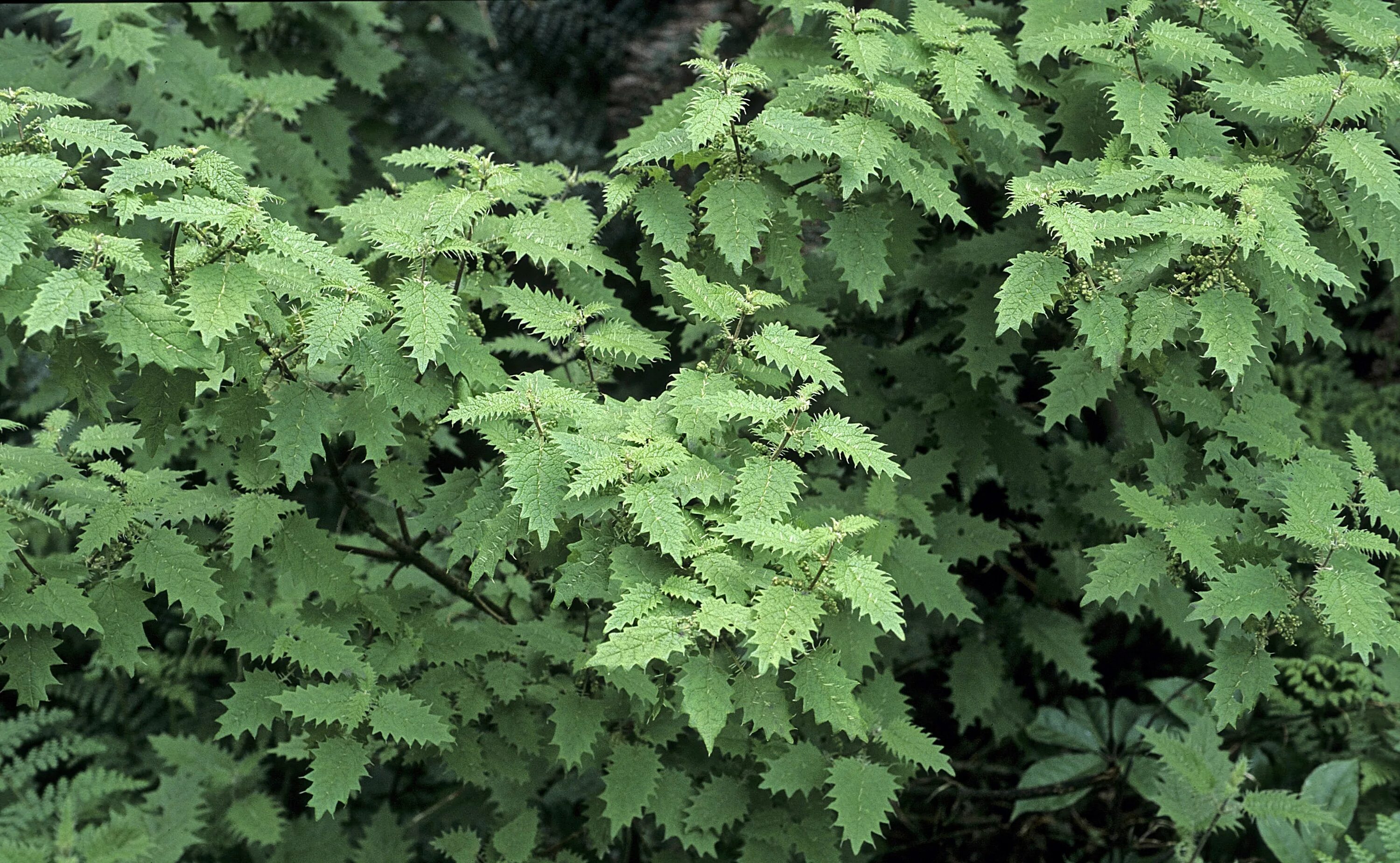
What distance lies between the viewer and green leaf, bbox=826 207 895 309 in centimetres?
200

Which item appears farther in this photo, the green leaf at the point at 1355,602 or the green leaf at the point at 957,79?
the green leaf at the point at 957,79

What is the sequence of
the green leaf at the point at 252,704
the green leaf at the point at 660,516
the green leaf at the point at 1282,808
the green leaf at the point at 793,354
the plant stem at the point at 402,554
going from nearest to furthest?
the green leaf at the point at 660,516, the green leaf at the point at 793,354, the green leaf at the point at 252,704, the plant stem at the point at 402,554, the green leaf at the point at 1282,808

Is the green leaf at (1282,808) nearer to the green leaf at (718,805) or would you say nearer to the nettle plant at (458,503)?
the nettle plant at (458,503)

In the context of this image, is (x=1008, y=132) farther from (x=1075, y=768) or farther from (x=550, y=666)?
(x=1075, y=768)

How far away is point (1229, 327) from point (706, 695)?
1.00m

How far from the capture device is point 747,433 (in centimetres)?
194

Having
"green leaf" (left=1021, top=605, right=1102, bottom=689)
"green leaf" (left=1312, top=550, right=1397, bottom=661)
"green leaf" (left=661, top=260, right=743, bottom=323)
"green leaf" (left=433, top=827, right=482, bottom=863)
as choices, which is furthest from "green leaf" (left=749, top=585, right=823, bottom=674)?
"green leaf" (left=1021, top=605, right=1102, bottom=689)

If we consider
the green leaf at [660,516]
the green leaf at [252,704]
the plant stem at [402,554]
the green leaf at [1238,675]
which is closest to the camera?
the green leaf at [660,516]

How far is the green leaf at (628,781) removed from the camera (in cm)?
202

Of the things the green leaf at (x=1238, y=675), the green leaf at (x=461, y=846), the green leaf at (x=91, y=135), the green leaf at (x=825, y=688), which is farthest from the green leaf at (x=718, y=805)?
the green leaf at (x=91, y=135)

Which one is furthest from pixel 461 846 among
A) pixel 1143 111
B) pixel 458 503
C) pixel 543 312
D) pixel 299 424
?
pixel 1143 111

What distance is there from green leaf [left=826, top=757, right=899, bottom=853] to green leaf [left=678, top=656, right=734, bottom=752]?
1.79 ft

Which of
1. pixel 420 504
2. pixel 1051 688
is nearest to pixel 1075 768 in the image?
pixel 1051 688

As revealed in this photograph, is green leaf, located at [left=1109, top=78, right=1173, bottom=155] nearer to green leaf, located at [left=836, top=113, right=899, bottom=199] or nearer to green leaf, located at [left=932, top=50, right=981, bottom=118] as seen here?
green leaf, located at [left=932, top=50, right=981, bottom=118]
